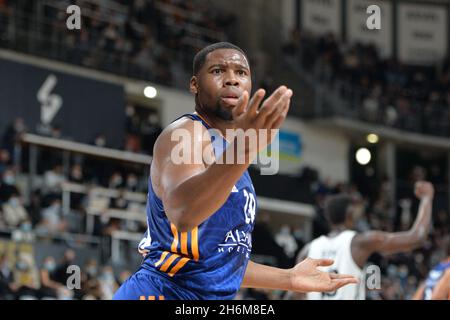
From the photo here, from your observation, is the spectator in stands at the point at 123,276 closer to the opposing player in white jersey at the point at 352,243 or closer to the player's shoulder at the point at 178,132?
the opposing player in white jersey at the point at 352,243

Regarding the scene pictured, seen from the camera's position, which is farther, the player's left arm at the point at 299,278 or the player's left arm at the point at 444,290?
the player's left arm at the point at 444,290

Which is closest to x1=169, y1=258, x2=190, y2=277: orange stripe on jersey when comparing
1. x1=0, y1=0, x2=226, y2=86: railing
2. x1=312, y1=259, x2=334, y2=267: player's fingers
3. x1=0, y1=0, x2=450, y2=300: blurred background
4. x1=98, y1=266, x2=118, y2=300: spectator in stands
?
x1=312, y1=259, x2=334, y2=267: player's fingers

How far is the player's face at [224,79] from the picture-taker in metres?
4.37

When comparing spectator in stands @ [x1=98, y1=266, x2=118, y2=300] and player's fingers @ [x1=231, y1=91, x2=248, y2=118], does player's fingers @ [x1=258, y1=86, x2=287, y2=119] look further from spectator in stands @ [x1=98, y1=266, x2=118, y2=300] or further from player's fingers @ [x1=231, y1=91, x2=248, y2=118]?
spectator in stands @ [x1=98, y1=266, x2=118, y2=300]

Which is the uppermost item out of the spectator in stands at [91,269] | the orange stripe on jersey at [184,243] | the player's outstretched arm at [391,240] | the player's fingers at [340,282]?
the orange stripe on jersey at [184,243]

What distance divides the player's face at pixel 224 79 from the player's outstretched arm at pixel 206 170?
0.95 feet

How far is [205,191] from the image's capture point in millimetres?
3680

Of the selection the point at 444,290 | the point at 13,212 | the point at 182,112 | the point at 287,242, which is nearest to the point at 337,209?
the point at 444,290

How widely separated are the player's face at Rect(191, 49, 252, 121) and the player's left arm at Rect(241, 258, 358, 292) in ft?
3.17

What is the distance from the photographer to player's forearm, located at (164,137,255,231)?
3588mm

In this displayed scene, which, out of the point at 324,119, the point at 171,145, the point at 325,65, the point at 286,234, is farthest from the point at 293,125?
the point at 171,145

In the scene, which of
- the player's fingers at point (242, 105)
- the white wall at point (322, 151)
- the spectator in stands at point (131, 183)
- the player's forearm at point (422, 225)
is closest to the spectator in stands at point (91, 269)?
the spectator in stands at point (131, 183)

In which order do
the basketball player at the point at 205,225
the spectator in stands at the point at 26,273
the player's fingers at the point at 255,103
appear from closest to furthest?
the player's fingers at the point at 255,103
the basketball player at the point at 205,225
the spectator in stands at the point at 26,273

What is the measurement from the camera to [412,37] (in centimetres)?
3027
